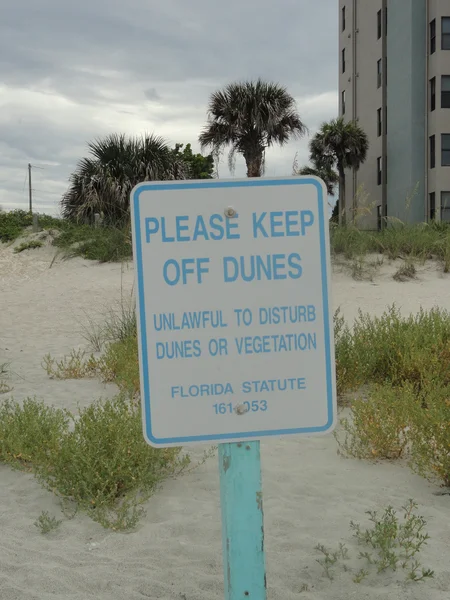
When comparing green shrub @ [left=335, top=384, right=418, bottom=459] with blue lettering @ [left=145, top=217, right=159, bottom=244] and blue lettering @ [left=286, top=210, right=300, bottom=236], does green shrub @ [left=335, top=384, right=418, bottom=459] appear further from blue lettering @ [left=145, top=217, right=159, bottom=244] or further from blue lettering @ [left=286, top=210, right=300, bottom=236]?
blue lettering @ [left=145, top=217, right=159, bottom=244]

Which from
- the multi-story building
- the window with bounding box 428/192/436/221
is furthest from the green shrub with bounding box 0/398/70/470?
the window with bounding box 428/192/436/221

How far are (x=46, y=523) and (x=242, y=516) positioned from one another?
2033 millimetres

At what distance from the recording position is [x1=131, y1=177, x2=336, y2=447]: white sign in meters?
1.99

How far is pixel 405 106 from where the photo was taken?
29766mm

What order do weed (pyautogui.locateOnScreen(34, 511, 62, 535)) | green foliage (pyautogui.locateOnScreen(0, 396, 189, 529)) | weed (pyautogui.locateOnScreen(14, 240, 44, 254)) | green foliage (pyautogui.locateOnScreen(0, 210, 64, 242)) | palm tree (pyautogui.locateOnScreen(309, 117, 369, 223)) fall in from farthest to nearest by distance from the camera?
palm tree (pyautogui.locateOnScreen(309, 117, 369, 223)) < green foliage (pyautogui.locateOnScreen(0, 210, 64, 242)) < weed (pyautogui.locateOnScreen(14, 240, 44, 254)) < green foliage (pyautogui.locateOnScreen(0, 396, 189, 529)) < weed (pyautogui.locateOnScreen(34, 511, 62, 535))

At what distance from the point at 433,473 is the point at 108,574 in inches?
82.9

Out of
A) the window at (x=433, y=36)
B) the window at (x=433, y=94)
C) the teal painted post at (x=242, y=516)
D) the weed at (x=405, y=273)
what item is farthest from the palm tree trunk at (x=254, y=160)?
the teal painted post at (x=242, y=516)

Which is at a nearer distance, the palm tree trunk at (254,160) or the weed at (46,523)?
the weed at (46,523)

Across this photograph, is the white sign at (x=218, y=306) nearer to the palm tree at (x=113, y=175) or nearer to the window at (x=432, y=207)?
the palm tree at (x=113, y=175)

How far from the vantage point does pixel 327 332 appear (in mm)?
2037

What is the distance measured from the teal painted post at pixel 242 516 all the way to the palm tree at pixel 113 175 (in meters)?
16.6

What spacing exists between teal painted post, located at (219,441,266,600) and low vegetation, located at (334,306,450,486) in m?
2.06

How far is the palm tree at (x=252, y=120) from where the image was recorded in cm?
2181

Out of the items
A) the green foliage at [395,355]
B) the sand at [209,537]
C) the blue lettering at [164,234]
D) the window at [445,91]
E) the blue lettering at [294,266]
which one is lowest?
the sand at [209,537]
